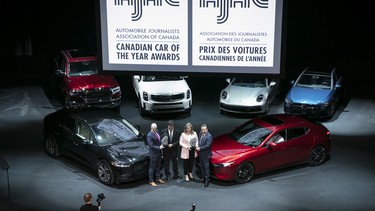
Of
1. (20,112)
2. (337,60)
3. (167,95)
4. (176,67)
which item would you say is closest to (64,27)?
(20,112)

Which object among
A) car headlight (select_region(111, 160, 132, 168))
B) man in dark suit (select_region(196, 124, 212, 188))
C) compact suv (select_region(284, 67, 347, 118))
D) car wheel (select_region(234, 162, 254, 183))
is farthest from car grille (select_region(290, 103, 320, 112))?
car headlight (select_region(111, 160, 132, 168))

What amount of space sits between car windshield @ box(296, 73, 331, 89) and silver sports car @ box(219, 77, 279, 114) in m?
0.91

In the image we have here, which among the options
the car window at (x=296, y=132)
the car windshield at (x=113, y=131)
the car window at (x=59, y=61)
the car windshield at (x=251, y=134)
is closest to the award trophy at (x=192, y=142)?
the car windshield at (x=251, y=134)

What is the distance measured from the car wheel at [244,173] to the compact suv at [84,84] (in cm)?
641

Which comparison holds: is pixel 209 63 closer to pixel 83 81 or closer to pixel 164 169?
pixel 164 169

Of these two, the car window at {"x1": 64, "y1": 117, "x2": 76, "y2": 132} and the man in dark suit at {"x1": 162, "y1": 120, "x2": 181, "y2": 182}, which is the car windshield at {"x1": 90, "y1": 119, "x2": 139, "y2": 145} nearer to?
the car window at {"x1": 64, "y1": 117, "x2": 76, "y2": 132}

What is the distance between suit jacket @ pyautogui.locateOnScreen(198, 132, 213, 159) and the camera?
38.7ft

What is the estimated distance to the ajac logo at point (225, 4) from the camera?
35.4 feet

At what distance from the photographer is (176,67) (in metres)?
11.3

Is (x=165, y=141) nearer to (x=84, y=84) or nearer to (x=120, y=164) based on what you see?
(x=120, y=164)

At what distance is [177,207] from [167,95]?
6.13m

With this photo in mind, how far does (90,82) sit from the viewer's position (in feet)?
56.5

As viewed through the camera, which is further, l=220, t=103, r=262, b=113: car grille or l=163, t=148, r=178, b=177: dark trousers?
l=220, t=103, r=262, b=113: car grille

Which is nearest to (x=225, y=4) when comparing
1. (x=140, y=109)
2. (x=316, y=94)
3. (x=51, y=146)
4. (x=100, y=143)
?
(x=100, y=143)
